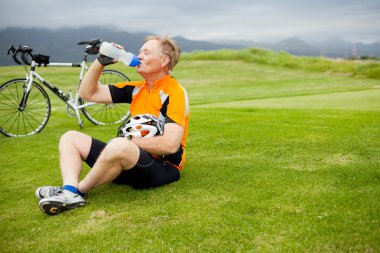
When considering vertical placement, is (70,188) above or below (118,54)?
below

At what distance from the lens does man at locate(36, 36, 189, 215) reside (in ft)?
10.9

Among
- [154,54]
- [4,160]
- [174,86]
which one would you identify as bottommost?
[4,160]

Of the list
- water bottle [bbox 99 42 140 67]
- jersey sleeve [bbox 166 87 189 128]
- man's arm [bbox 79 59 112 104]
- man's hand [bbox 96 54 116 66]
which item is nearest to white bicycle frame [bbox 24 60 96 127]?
man's arm [bbox 79 59 112 104]

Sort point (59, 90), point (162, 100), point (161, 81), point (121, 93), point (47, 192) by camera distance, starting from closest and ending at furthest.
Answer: point (47, 192), point (162, 100), point (161, 81), point (121, 93), point (59, 90)

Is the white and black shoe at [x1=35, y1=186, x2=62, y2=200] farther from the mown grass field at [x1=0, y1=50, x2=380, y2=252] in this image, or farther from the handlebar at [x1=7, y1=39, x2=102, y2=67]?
the handlebar at [x1=7, y1=39, x2=102, y2=67]

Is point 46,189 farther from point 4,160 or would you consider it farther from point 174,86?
point 4,160

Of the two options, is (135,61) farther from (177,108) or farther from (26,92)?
(26,92)

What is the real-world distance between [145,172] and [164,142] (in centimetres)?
31

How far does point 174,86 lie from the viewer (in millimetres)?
3818

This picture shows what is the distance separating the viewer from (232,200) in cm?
330

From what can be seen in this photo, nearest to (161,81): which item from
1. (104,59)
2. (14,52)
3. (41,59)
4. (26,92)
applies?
(104,59)

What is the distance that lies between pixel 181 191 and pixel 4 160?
270 centimetres

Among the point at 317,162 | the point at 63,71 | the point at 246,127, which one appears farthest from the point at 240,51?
the point at 317,162

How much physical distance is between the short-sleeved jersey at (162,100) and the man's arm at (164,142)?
0.29 feet
